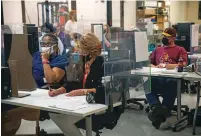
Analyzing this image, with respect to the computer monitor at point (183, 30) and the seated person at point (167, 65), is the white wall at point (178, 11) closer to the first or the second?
the computer monitor at point (183, 30)

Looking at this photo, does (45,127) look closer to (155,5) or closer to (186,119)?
(186,119)

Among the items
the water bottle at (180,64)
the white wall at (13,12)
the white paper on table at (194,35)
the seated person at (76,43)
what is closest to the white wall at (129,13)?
the white wall at (13,12)

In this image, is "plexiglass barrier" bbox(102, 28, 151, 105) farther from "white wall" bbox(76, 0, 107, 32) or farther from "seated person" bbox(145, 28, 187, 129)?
"white wall" bbox(76, 0, 107, 32)

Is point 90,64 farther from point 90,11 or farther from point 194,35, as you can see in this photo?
point 90,11

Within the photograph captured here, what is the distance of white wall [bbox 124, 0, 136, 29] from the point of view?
9.26m

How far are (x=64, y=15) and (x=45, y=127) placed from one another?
4.79 meters

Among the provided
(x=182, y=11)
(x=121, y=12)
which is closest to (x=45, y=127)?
(x=121, y=12)

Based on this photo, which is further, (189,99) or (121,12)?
(121,12)

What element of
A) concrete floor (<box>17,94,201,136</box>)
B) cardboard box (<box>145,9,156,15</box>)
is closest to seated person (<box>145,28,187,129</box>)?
concrete floor (<box>17,94,201,136</box>)

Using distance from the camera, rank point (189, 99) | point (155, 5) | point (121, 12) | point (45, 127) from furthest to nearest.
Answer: point (155, 5)
point (121, 12)
point (189, 99)
point (45, 127)

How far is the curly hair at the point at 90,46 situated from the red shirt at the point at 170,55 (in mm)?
1659

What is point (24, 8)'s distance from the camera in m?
7.69

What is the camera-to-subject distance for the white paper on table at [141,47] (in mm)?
3174

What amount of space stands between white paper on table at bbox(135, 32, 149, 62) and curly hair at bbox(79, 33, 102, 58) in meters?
0.72
